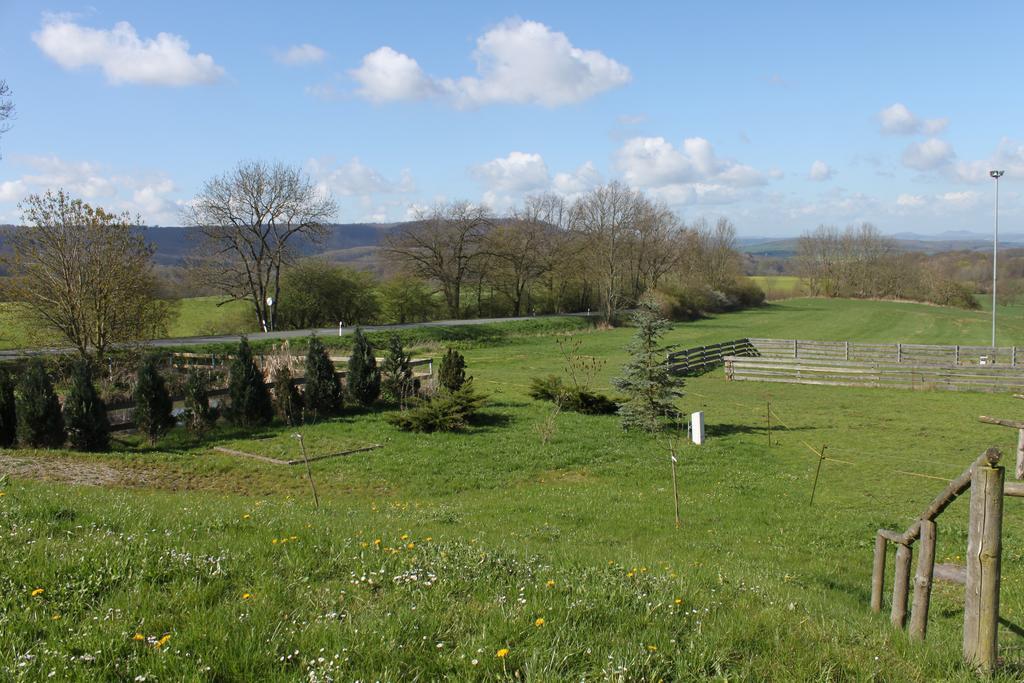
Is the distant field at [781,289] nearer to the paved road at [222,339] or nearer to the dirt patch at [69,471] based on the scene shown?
the paved road at [222,339]

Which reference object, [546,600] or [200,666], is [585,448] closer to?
[546,600]

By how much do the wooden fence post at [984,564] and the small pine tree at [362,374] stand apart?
56.3 ft

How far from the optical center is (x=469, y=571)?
4.72 meters

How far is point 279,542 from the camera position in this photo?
17.3ft

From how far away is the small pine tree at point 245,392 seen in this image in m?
17.1

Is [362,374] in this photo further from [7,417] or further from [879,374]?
[879,374]

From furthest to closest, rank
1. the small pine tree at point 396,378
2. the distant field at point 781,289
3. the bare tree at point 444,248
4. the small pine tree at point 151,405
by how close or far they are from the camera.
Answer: the distant field at point 781,289
the bare tree at point 444,248
the small pine tree at point 396,378
the small pine tree at point 151,405

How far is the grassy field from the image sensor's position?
3502 mm

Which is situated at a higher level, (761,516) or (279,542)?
(279,542)

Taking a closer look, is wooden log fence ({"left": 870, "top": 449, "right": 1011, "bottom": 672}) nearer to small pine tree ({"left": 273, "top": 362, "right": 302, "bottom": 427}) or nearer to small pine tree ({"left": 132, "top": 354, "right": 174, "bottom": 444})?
small pine tree ({"left": 132, "top": 354, "right": 174, "bottom": 444})

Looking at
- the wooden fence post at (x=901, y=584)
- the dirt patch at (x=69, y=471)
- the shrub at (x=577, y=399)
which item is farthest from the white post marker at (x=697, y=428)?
the dirt patch at (x=69, y=471)

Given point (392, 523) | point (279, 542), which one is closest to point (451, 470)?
point (392, 523)

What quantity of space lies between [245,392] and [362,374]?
3.47 meters

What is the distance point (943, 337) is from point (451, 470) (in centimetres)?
4753
